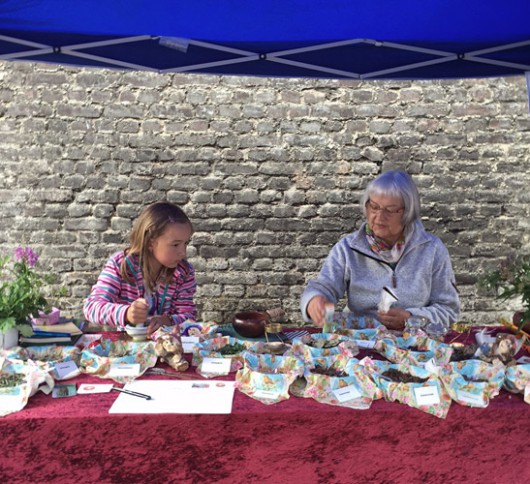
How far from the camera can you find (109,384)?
1763mm

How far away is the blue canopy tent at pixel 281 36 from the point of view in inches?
92.0

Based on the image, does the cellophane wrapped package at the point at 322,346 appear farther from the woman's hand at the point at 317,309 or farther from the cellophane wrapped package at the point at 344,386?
the woman's hand at the point at 317,309

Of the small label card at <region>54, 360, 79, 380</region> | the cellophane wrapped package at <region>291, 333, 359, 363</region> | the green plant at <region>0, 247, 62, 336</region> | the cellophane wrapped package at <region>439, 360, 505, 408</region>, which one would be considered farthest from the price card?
the green plant at <region>0, 247, 62, 336</region>

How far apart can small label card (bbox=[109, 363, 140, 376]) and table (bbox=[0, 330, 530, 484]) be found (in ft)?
0.57

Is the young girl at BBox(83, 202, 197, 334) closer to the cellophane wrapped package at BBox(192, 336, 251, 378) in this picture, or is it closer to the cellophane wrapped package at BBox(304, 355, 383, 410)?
the cellophane wrapped package at BBox(192, 336, 251, 378)

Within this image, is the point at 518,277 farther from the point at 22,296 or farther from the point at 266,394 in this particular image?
the point at 22,296

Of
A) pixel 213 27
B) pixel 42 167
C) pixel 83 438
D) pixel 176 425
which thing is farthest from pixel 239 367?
pixel 42 167

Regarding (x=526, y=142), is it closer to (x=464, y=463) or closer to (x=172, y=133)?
(x=172, y=133)

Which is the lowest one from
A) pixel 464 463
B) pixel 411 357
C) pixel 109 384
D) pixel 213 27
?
pixel 464 463

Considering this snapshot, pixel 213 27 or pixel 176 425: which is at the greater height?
pixel 213 27

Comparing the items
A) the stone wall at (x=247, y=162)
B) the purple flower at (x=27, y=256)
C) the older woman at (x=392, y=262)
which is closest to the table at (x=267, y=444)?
the purple flower at (x=27, y=256)

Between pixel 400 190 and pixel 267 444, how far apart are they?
1.57m

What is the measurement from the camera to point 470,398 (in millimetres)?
1664

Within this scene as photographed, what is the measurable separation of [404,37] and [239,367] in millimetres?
1761
